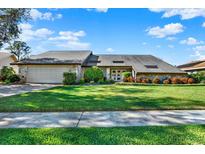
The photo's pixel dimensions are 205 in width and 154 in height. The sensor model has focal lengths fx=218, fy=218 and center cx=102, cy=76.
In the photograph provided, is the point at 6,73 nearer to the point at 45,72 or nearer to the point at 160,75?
the point at 45,72

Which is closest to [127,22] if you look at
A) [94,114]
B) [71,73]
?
[94,114]

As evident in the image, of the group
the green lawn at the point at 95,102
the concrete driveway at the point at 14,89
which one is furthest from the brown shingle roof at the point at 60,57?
the green lawn at the point at 95,102

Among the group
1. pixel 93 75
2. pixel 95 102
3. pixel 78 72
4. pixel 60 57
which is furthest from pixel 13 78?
pixel 95 102

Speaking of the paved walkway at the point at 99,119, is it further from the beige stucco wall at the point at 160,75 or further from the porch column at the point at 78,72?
the beige stucco wall at the point at 160,75

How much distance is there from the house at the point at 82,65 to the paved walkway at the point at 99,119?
16.8 meters

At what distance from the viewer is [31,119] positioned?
218 inches

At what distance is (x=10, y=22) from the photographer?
2019 centimetres

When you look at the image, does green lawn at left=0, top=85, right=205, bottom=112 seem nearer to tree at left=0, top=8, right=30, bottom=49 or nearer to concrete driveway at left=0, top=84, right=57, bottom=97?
concrete driveway at left=0, top=84, right=57, bottom=97

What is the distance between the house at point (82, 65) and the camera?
75.8ft

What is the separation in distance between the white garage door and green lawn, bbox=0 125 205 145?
1860cm

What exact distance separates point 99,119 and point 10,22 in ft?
59.0

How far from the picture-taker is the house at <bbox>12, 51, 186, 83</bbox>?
910 inches

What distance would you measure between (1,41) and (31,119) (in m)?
18.7
